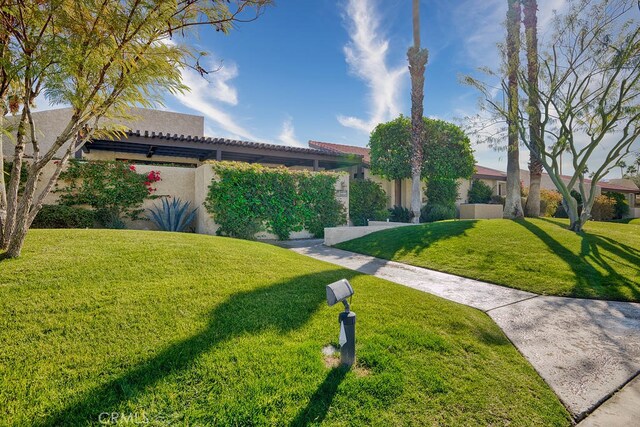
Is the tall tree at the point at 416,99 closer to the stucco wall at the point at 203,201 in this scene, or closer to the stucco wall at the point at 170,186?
the stucco wall at the point at 203,201

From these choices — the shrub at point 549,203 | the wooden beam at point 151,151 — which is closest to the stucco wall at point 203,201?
the wooden beam at point 151,151

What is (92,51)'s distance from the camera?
3.58 metres

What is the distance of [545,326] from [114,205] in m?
11.7

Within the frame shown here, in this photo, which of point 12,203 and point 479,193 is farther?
point 479,193

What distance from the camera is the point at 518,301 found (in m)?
4.75

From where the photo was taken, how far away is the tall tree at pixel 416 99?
14.8 m

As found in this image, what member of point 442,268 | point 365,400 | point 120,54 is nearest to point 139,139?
point 120,54

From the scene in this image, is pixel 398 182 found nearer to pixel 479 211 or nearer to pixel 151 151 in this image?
pixel 479 211

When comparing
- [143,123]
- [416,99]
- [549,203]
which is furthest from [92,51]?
[549,203]

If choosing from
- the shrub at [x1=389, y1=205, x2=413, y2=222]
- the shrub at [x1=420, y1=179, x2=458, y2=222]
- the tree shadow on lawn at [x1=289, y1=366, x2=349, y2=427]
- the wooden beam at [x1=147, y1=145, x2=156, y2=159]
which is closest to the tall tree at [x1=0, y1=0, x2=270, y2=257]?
the tree shadow on lawn at [x1=289, y1=366, x2=349, y2=427]

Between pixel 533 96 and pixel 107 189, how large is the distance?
15.3 m

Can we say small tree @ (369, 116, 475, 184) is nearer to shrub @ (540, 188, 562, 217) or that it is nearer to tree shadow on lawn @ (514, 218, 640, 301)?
shrub @ (540, 188, 562, 217)

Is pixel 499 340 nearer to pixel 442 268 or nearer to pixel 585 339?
pixel 585 339

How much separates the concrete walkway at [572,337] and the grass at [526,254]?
2.12 ft
